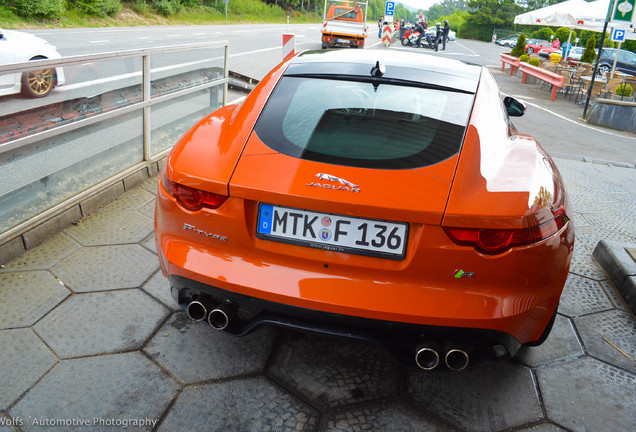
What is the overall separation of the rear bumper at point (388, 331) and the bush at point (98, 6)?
1233 inches

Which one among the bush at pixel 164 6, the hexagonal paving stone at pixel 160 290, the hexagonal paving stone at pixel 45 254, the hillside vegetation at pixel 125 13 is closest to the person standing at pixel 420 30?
the hillside vegetation at pixel 125 13

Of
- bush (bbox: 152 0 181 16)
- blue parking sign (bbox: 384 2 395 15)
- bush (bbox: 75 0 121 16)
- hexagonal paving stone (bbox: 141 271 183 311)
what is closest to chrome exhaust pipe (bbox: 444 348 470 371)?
hexagonal paving stone (bbox: 141 271 183 311)

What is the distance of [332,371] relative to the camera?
2662mm

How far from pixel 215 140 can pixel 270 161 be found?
1.33 ft

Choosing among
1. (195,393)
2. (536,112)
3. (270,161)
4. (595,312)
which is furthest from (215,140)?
(536,112)

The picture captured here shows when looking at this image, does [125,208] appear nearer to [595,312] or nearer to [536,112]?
[595,312]

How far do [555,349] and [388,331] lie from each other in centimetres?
135

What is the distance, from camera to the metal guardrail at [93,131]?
3.48 meters

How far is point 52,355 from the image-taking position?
260cm

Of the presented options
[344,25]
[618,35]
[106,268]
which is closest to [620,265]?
[106,268]

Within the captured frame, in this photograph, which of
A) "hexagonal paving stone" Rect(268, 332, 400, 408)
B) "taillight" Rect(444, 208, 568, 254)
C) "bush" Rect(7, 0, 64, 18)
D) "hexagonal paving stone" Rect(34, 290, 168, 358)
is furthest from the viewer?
"bush" Rect(7, 0, 64, 18)

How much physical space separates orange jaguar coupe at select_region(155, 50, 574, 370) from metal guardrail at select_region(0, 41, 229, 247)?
156 centimetres

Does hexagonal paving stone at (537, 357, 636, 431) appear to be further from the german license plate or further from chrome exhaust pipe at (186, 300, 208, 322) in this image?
chrome exhaust pipe at (186, 300, 208, 322)

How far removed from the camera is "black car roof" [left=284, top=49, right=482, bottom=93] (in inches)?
110
